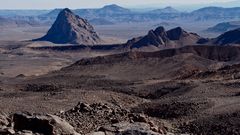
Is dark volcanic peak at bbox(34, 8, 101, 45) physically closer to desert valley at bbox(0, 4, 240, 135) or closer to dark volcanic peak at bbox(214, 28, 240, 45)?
dark volcanic peak at bbox(214, 28, 240, 45)

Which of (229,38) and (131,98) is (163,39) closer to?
(229,38)

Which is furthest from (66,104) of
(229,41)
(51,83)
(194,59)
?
(229,41)

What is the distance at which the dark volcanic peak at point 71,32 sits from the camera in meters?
156

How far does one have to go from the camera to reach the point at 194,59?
6316 centimetres

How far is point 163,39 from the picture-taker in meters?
118

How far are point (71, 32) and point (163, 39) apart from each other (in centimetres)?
4512

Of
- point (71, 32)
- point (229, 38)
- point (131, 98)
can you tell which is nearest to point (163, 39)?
point (229, 38)

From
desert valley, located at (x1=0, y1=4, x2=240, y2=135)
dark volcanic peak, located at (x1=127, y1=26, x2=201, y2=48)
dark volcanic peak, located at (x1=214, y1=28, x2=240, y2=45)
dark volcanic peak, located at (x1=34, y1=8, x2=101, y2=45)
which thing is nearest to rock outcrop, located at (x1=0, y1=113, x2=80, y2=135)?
desert valley, located at (x1=0, y1=4, x2=240, y2=135)

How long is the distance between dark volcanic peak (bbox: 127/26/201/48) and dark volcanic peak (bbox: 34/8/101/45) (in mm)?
36728

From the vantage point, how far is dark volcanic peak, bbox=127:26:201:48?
115812 millimetres

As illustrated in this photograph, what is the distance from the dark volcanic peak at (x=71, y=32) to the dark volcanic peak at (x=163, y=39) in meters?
36.7

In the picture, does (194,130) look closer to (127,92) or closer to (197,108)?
(197,108)

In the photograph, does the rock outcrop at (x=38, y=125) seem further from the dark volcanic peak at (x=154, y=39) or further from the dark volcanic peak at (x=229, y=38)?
the dark volcanic peak at (x=154, y=39)

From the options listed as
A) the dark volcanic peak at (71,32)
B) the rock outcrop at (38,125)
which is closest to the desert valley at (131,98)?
the rock outcrop at (38,125)
